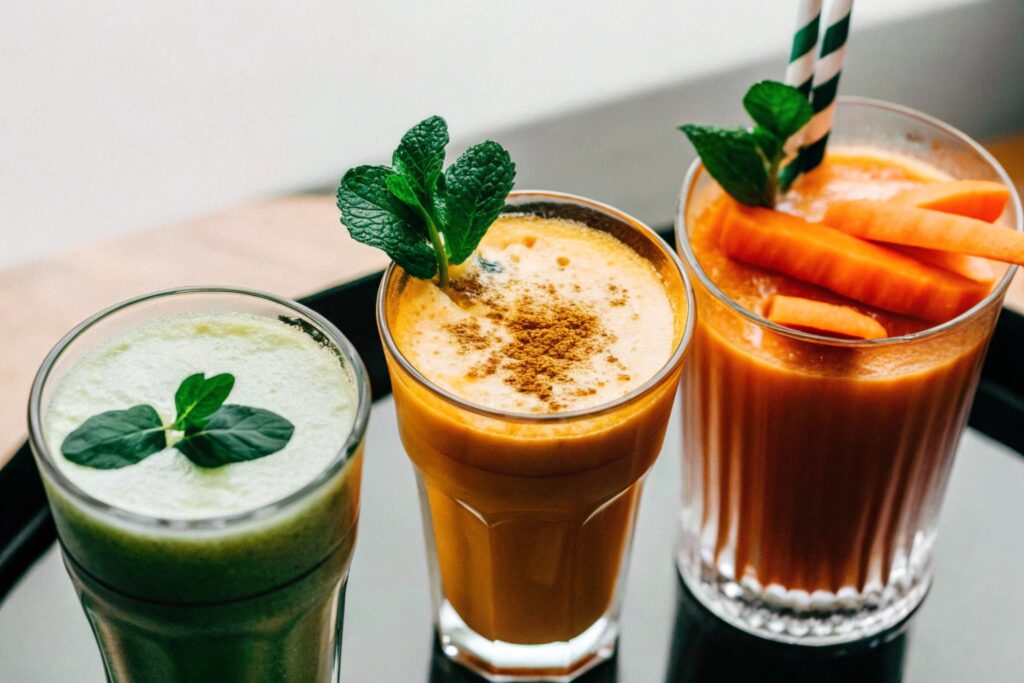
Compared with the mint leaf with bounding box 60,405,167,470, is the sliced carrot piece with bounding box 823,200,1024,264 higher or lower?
higher

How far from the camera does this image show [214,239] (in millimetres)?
1704

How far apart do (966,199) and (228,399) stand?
0.67 m

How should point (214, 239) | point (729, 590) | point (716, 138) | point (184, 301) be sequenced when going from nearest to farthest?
point (184, 301)
point (716, 138)
point (729, 590)
point (214, 239)

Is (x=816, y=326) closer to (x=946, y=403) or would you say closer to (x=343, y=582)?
(x=946, y=403)

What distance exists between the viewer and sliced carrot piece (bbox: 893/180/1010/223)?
1.18m

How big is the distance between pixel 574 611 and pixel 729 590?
21 cm

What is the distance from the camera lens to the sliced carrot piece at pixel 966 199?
118 cm

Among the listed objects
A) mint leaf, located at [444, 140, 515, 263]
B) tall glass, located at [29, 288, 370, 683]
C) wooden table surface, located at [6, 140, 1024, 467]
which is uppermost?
mint leaf, located at [444, 140, 515, 263]

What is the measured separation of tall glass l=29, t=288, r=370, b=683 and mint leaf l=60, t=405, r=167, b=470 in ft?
0.07

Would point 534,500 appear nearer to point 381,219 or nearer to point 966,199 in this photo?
point 381,219

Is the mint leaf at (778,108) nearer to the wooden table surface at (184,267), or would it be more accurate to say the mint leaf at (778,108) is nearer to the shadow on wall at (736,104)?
the wooden table surface at (184,267)

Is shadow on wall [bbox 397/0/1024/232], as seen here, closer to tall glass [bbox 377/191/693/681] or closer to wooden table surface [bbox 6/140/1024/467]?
wooden table surface [bbox 6/140/1024/467]

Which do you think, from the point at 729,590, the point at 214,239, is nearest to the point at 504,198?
the point at 729,590

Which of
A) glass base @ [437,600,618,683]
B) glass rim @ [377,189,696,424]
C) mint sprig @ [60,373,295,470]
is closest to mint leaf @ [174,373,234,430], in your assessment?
mint sprig @ [60,373,295,470]
